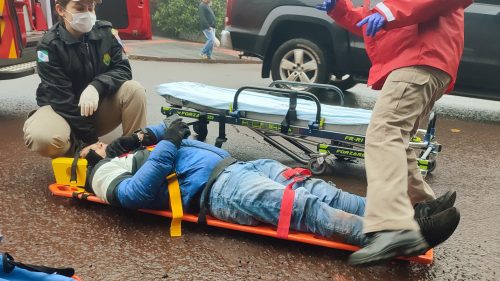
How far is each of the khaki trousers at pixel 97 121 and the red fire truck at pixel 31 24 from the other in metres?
1.62

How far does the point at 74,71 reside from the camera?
3861 millimetres

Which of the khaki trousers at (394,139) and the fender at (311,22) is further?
the fender at (311,22)

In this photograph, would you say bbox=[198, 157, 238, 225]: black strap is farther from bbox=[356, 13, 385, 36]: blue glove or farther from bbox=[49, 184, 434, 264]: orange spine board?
bbox=[356, 13, 385, 36]: blue glove

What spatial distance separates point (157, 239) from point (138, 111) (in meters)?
1.45

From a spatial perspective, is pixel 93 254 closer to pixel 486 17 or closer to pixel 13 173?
pixel 13 173

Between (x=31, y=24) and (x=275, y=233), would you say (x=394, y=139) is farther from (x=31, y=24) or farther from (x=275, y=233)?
(x=31, y=24)

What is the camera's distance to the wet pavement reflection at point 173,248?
2633 millimetres

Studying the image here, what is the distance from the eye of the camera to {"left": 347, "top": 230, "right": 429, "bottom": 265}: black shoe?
7.60 feet

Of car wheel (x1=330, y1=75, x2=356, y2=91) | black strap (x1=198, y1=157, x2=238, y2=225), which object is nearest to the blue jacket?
black strap (x1=198, y1=157, x2=238, y2=225)

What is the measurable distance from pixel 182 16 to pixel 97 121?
1472 cm

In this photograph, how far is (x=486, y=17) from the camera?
20.9 ft

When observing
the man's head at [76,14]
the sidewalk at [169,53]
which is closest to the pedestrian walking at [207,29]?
the sidewalk at [169,53]

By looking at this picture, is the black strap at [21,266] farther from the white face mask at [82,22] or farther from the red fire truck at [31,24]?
the red fire truck at [31,24]

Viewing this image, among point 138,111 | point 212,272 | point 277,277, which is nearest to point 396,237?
point 277,277
